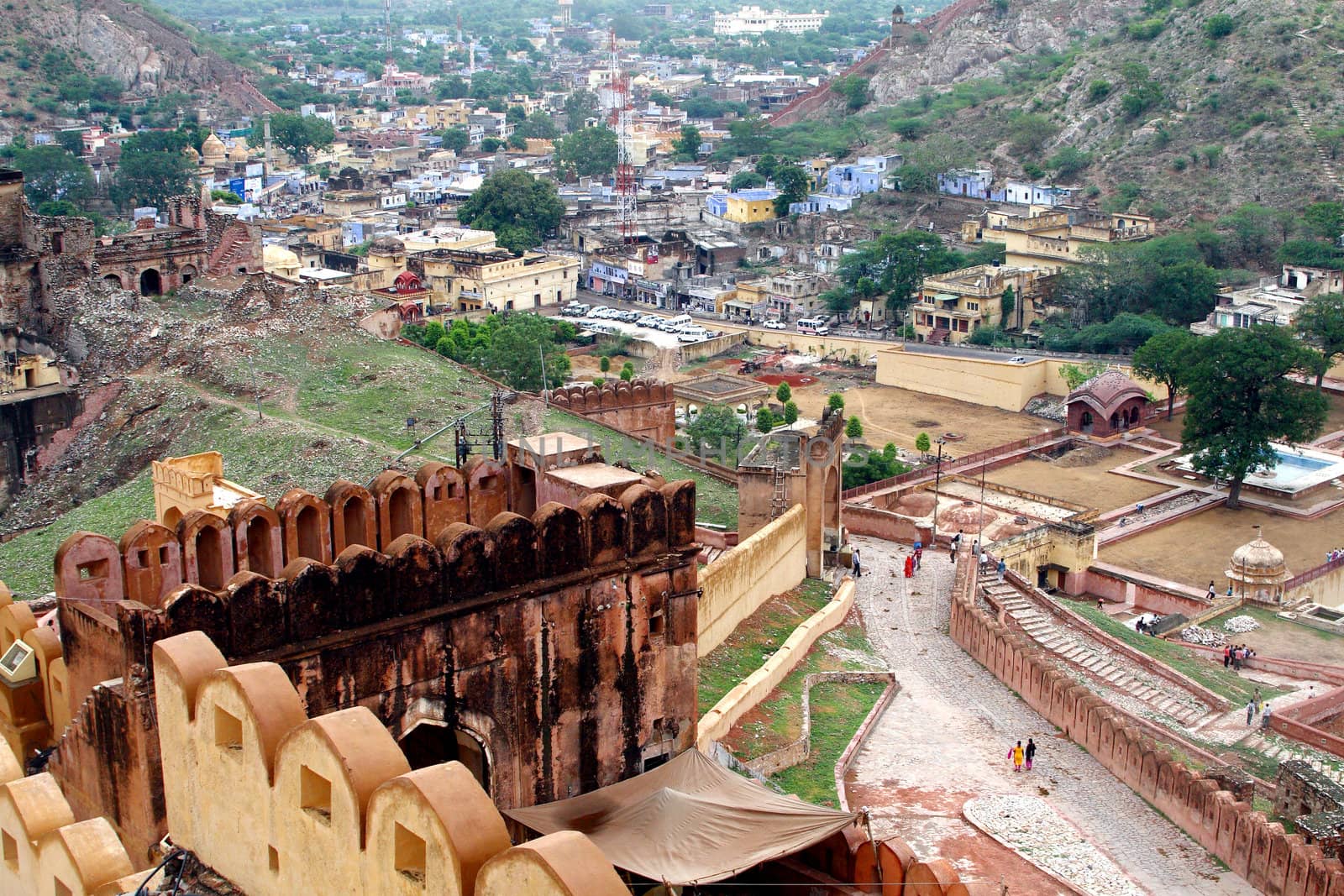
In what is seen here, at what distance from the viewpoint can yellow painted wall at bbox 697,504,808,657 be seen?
28.6m


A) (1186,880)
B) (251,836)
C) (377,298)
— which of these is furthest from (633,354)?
(251,836)

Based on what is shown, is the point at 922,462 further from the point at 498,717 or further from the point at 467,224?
the point at 467,224

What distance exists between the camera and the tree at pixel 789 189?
9944 centimetres

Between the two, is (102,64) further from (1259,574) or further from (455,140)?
(1259,574)

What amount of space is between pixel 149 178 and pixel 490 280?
127 feet

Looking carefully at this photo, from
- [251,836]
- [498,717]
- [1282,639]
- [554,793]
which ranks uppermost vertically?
[251,836]

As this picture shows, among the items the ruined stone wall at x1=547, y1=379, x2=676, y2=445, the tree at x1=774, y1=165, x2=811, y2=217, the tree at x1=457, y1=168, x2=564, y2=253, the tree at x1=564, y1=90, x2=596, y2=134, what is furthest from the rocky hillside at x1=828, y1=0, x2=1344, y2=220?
the ruined stone wall at x1=547, y1=379, x2=676, y2=445

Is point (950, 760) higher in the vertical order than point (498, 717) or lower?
lower

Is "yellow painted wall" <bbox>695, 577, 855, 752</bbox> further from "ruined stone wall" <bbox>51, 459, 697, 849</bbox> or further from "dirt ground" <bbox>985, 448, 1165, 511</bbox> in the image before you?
"dirt ground" <bbox>985, 448, 1165, 511</bbox>

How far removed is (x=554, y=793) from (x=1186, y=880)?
10356 millimetres

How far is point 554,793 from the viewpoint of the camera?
1845cm

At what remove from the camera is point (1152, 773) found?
25656mm

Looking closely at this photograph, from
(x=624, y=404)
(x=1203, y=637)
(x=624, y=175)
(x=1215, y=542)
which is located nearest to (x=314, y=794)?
(x=1203, y=637)

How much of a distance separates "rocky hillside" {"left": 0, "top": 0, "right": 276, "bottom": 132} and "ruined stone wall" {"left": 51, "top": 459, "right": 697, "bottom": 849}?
116 meters
